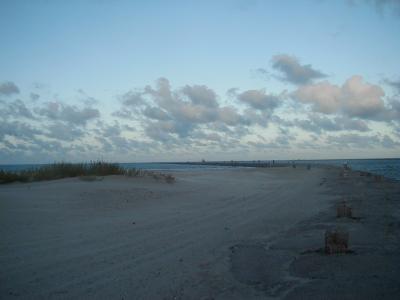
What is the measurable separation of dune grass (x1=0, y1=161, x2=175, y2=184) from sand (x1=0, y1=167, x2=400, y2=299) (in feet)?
33.7

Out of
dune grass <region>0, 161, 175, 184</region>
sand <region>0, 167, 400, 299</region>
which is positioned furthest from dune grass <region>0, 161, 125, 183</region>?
sand <region>0, 167, 400, 299</region>

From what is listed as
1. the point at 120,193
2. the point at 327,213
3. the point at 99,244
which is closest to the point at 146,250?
the point at 99,244

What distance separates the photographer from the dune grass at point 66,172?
2520cm

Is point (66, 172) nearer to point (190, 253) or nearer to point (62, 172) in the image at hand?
point (62, 172)

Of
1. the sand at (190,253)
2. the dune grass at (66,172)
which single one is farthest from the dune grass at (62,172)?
the sand at (190,253)

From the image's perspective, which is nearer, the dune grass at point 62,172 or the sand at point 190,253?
the sand at point 190,253

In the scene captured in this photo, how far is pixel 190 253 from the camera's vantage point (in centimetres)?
822

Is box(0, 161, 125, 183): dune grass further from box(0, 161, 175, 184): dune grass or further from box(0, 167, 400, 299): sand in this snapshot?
box(0, 167, 400, 299): sand

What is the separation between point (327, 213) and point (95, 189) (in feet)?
35.2

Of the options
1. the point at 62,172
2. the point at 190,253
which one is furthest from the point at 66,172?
the point at 190,253

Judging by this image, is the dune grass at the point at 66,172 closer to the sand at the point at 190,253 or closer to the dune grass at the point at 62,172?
the dune grass at the point at 62,172

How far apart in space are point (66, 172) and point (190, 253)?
67.6ft

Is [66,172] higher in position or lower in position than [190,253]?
higher

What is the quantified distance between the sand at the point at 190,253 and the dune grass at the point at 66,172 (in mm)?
10271
